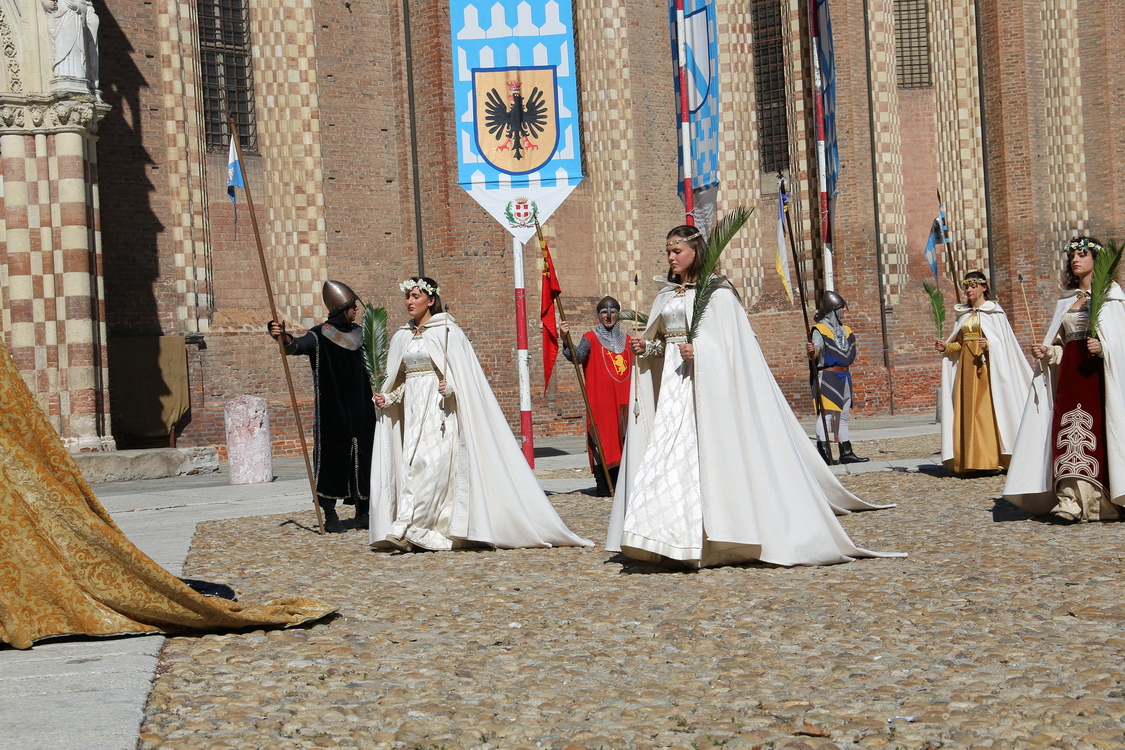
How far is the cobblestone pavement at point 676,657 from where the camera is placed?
3.28 meters

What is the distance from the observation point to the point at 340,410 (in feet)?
29.0

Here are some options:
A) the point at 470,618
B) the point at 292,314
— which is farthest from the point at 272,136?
the point at 470,618

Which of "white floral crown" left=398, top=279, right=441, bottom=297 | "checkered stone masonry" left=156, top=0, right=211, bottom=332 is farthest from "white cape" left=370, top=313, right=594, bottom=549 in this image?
"checkered stone masonry" left=156, top=0, right=211, bottom=332

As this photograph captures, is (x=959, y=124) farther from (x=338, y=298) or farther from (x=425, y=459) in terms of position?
(x=425, y=459)

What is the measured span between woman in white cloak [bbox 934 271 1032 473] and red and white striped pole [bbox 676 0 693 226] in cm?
268

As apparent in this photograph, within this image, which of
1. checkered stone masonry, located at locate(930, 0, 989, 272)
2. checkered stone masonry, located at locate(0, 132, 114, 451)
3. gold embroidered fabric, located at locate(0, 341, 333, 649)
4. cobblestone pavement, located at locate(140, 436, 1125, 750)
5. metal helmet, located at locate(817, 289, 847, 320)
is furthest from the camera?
checkered stone masonry, located at locate(930, 0, 989, 272)

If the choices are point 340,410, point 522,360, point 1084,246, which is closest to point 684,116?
Answer: point 522,360

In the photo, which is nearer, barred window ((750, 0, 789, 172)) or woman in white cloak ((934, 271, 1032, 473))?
woman in white cloak ((934, 271, 1032, 473))

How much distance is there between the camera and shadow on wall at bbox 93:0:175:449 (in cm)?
1534

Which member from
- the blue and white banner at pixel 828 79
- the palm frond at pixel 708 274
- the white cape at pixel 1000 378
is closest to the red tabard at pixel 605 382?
the white cape at pixel 1000 378

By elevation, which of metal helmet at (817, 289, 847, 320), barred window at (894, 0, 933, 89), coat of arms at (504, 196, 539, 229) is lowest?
metal helmet at (817, 289, 847, 320)

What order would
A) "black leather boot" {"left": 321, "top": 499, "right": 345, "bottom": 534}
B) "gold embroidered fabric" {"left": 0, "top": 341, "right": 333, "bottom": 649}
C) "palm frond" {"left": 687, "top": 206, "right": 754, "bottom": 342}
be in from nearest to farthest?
"gold embroidered fabric" {"left": 0, "top": 341, "right": 333, "bottom": 649}
"palm frond" {"left": 687, "top": 206, "right": 754, "bottom": 342}
"black leather boot" {"left": 321, "top": 499, "right": 345, "bottom": 534}

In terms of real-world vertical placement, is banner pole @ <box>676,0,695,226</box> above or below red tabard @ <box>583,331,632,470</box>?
above

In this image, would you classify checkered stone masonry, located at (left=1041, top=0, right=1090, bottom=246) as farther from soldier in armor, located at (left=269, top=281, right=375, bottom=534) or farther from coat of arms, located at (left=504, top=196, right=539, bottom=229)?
soldier in armor, located at (left=269, top=281, right=375, bottom=534)
